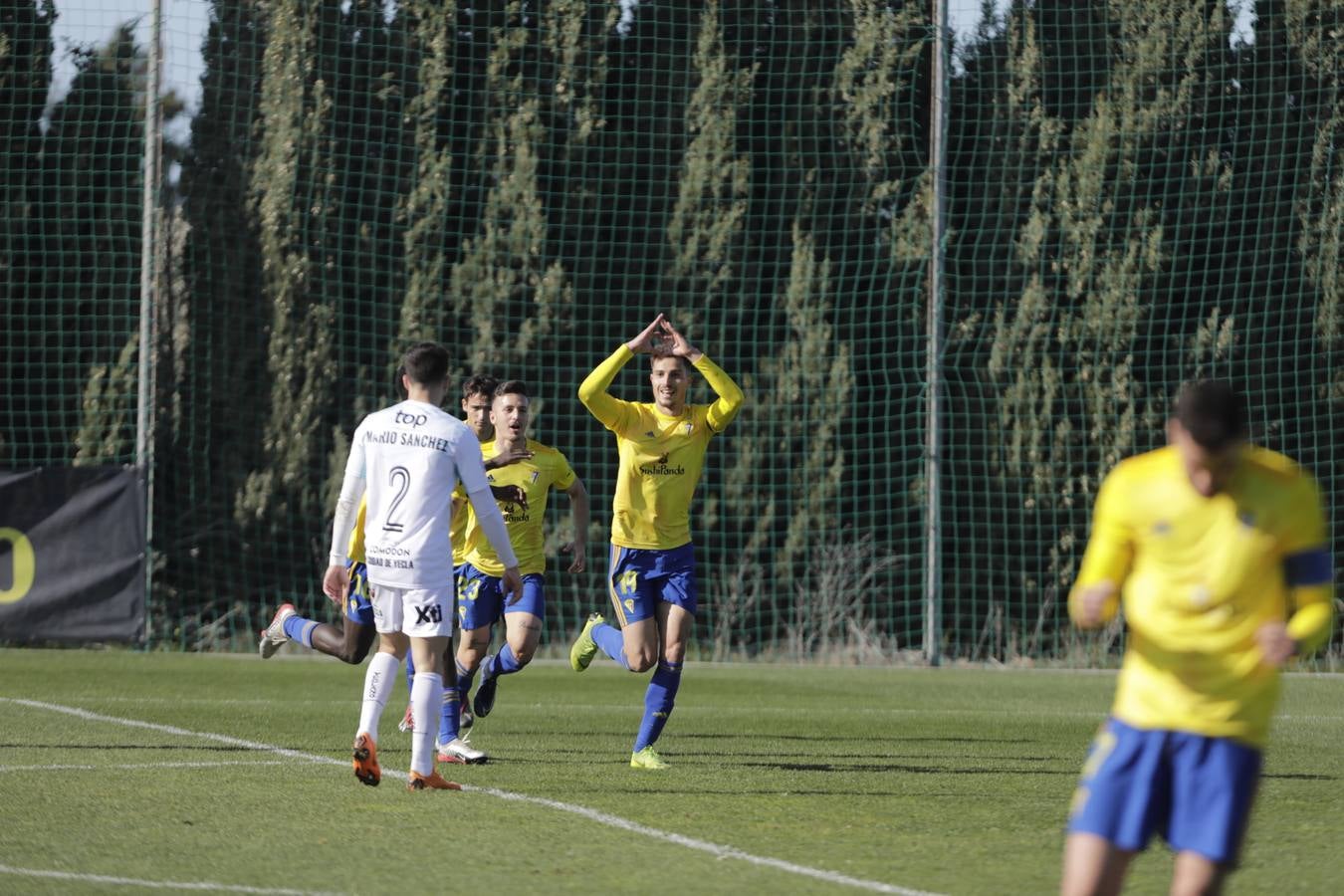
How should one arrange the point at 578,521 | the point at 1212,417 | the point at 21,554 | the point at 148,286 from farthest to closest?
the point at 148,286
the point at 21,554
the point at 578,521
the point at 1212,417

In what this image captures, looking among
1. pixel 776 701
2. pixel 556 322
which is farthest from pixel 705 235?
pixel 776 701

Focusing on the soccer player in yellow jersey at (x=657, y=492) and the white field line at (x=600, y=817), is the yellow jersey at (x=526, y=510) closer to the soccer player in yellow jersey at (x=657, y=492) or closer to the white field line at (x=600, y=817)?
the soccer player in yellow jersey at (x=657, y=492)

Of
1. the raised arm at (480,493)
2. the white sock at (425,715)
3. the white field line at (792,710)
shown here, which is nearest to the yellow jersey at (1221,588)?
the raised arm at (480,493)

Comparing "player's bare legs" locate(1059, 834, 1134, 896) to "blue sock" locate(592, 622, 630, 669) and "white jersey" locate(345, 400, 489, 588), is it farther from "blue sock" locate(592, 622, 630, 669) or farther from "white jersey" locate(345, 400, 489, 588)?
"blue sock" locate(592, 622, 630, 669)

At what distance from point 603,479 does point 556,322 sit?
1.61m

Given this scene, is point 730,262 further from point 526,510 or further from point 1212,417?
point 1212,417

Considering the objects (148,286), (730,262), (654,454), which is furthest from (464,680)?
(730,262)

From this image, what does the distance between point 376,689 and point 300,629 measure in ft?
8.60

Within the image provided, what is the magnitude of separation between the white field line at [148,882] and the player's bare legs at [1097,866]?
2291 mm

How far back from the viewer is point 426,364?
7.78 meters

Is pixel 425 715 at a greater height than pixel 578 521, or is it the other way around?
pixel 578 521

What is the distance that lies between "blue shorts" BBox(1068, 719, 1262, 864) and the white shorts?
369 centimetres

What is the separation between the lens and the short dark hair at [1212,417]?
4488 millimetres

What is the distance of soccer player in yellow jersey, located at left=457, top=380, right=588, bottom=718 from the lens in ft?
32.5
